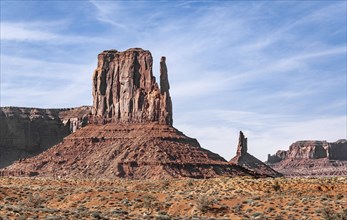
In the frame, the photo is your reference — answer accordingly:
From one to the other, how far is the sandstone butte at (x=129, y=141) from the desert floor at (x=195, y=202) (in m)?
38.3

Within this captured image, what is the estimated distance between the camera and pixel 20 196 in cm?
5888

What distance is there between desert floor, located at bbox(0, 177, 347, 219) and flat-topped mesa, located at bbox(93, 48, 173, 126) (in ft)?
194

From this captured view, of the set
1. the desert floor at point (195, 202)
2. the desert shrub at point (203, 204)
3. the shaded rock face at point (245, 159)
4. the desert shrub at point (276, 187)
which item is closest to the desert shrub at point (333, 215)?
the desert floor at point (195, 202)

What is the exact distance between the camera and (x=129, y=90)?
136000mm

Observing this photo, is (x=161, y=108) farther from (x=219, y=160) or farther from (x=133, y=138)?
(x=219, y=160)

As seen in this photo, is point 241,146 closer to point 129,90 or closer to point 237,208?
point 129,90

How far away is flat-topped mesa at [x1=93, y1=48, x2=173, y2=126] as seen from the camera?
12650cm

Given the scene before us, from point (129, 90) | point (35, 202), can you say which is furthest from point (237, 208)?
point (129, 90)

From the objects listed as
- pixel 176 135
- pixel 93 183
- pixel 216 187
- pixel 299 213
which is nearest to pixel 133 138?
pixel 176 135

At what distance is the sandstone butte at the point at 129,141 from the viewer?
10638cm

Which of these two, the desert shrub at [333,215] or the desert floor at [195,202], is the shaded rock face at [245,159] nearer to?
the desert floor at [195,202]

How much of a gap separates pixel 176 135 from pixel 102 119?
2524 cm

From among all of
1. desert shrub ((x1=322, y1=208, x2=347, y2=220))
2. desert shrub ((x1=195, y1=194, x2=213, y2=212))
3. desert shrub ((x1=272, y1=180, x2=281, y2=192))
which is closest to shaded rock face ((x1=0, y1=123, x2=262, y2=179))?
desert shrub ((x1=272, y1=180, x2=281, y2=192))

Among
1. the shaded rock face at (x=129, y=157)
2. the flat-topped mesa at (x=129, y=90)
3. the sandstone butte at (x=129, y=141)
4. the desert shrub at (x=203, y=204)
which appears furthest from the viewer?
the flat-topped mesa at (x=129, y=90)
